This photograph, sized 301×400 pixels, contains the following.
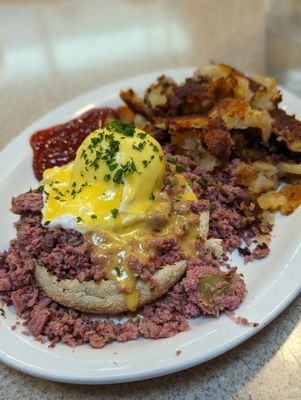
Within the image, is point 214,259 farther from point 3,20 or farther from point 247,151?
point 3,20

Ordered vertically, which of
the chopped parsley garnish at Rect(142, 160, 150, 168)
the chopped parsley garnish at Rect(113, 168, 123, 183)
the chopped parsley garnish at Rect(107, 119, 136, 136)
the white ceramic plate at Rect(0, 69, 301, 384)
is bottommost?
the white ceramic plate at Rect(0, 69, 301, 384)

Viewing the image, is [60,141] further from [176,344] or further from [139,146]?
[176,344]

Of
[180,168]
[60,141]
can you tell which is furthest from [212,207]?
[60,141]

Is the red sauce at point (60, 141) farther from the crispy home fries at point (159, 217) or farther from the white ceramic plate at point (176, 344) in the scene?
the white ceramic plate at point (176, 344)

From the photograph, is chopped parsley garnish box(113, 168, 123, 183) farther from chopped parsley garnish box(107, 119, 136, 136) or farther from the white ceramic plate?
the white ceramic plate

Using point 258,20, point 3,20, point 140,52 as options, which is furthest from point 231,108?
point 3,20

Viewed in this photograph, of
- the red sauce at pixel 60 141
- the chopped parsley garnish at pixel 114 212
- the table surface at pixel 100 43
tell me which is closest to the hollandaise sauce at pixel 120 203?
the chopped parsley garnish at pixel 114 212

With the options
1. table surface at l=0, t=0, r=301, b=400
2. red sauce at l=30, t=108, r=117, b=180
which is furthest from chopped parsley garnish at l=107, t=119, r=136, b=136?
table surface at l=0, t=0, r=301, b=400
